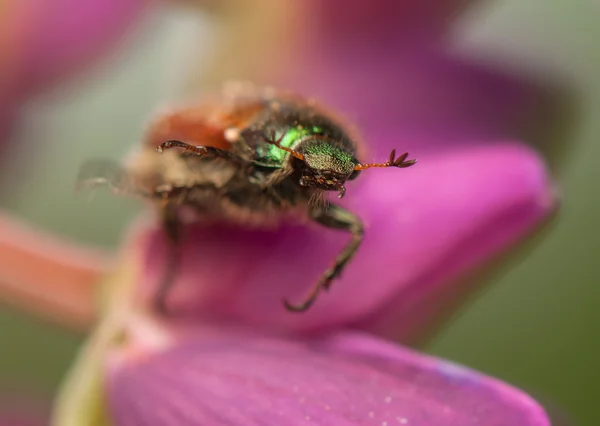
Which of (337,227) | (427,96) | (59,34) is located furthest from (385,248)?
(59,34)

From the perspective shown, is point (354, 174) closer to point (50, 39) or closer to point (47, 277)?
point (47, 277)

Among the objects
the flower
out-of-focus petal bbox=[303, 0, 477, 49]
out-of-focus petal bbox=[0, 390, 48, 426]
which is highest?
out-of-focus petal bbox=[303, 0, 477, 49]

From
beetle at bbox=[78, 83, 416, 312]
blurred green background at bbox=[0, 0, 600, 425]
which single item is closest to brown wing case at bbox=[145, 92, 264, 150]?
beetle at bbox=[78, 83, 416, 312]

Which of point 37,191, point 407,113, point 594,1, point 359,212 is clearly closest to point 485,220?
point 359,212

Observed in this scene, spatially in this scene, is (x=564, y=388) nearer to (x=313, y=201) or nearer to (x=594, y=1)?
(x=594, y=1)

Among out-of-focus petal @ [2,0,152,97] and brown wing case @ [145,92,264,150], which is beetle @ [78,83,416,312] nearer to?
brown wing case @ [145,92,264,150]

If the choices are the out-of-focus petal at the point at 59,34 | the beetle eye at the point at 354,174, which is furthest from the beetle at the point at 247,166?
the out-of-focus petal at the point at 59,34
